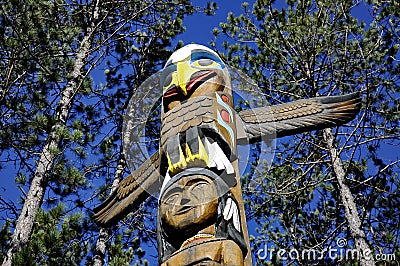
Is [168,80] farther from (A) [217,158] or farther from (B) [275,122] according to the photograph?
(A) [217,158]

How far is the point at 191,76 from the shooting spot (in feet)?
18.6

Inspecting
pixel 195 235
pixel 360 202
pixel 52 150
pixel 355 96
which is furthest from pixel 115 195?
pixel 360 202

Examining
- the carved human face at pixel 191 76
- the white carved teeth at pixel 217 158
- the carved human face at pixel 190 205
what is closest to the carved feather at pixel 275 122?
the carved human face at pixel 191 76

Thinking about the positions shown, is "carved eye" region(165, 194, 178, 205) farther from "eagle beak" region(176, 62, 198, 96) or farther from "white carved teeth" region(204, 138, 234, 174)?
"eagle beak" region(176, 62, 198, 96)

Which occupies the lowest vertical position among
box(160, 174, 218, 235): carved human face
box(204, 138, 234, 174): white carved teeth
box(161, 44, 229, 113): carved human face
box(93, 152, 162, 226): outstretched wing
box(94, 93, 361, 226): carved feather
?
box(160, 174, 218, 235): carved human face

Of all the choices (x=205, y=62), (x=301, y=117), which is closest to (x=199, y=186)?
(x=301, y=117)

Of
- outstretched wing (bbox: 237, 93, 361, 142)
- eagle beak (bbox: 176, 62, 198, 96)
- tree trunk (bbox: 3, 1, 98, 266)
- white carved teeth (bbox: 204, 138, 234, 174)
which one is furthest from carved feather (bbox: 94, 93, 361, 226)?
tree trunk (bbox: 3, 1, 98, 266)

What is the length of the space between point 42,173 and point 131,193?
4.86 feet

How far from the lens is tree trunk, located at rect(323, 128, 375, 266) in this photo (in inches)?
243

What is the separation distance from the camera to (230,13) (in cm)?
960

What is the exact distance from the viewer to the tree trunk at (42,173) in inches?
231

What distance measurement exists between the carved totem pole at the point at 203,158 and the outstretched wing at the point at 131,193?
0.04 ft

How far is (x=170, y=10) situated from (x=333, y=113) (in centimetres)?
573

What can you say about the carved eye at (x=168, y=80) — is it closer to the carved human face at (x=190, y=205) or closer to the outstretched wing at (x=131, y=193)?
the outstretched wing at (x=131, y=193)
